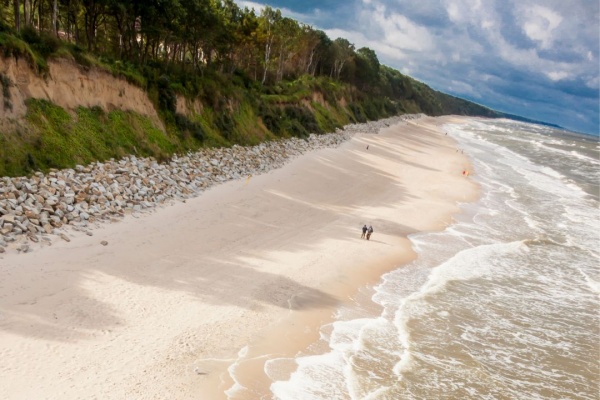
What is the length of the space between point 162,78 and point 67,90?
341 inches

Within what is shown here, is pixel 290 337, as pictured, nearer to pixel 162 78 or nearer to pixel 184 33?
pixel 162 78

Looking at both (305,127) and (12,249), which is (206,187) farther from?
(305,127)

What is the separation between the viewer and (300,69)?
282ft

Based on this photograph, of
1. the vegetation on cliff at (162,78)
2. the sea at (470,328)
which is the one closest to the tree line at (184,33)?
the vegetation on cliff at (162,78)

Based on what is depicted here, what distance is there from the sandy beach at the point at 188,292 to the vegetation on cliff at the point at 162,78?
610 centimetres

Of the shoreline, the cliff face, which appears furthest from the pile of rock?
the shoreline

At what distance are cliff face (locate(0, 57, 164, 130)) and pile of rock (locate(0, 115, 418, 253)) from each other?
3899 millimetres

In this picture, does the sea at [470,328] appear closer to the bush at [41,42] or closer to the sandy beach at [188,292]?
the sandy beach at [188,292]

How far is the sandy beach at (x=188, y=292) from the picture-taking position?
10.6m

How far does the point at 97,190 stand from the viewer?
64.6ft

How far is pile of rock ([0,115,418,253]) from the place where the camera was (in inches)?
623

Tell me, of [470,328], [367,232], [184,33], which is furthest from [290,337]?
[184,33]

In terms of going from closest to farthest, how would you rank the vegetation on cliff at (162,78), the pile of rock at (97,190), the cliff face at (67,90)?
the pile of rock at (97,190) → the cliff face at (67,90) → the vegetation on cliff at (162,78)

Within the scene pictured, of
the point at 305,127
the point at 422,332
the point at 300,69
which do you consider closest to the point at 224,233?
the point at 422,332
